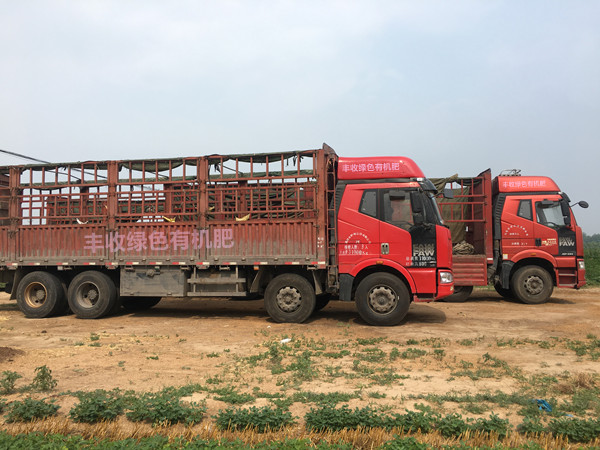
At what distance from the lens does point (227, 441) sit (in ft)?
12.2


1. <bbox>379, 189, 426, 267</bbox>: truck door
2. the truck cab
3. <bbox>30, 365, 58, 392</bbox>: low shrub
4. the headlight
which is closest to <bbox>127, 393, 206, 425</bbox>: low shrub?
<bbox>30, 365, 58, 392</bbox>: low shrub

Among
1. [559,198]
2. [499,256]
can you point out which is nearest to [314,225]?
[499,256]

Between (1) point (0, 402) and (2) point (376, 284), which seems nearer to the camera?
(1) point (0, 402)

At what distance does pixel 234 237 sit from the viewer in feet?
30.2

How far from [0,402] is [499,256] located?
453 inches

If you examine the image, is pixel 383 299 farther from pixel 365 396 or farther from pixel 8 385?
pixel 8 385

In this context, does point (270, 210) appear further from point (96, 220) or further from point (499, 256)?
point (499, 256)

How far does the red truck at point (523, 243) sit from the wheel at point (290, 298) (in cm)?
506

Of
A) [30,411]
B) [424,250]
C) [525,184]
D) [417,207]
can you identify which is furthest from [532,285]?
[30,411]

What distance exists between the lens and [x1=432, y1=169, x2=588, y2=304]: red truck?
1197cm

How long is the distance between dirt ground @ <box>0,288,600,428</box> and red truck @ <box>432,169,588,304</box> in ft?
2.25

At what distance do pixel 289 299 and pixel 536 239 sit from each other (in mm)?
7317

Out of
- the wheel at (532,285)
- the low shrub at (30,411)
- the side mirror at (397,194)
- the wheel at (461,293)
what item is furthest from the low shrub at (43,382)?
the wheel at (532,285)

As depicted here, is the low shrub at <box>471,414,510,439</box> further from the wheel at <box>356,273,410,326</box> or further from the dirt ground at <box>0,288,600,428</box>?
the wheel at <box>356,273,410,326</box>
